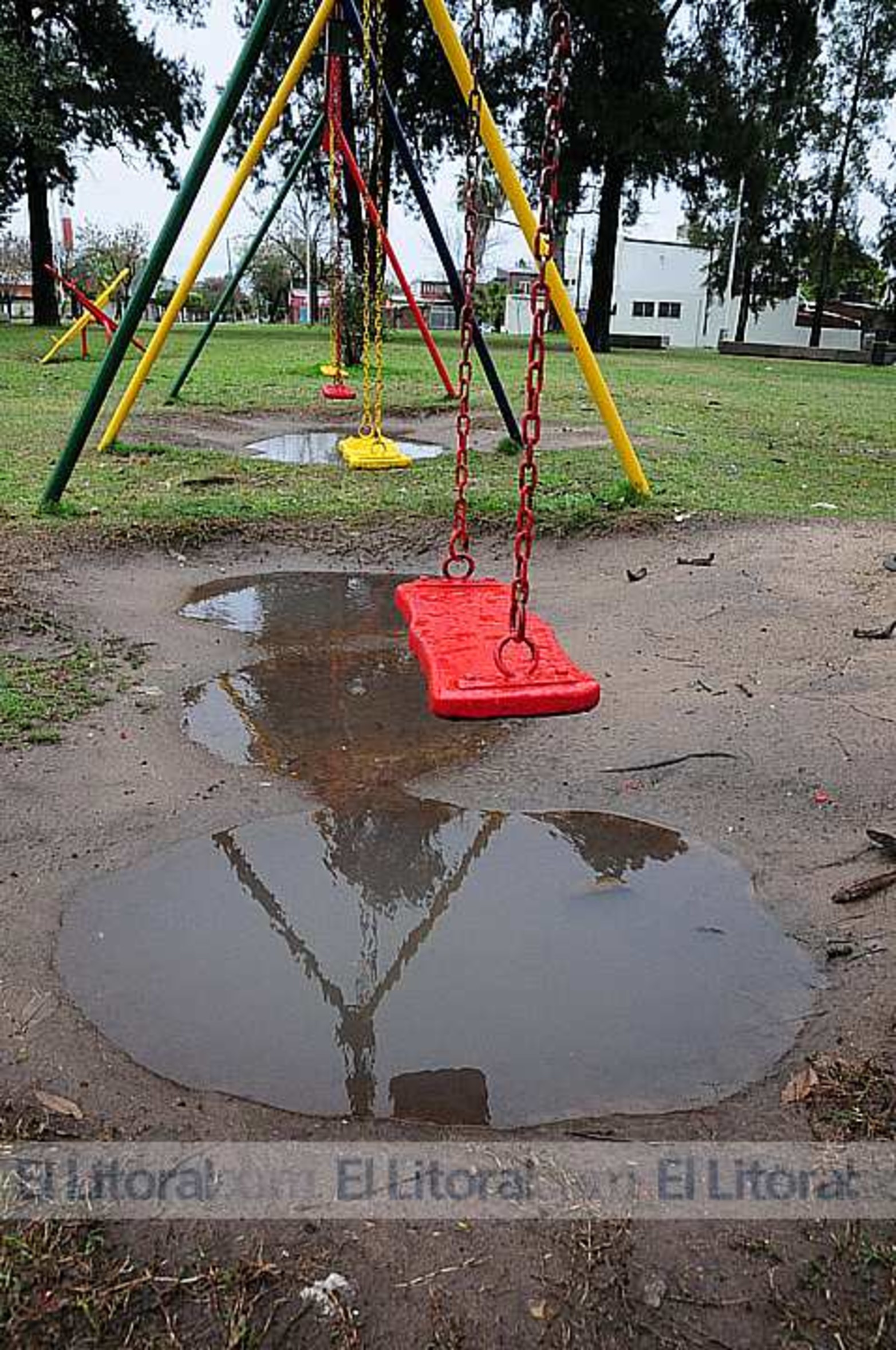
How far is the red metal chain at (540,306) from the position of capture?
7.67 ft

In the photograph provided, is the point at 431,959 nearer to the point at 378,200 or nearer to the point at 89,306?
the point at 378,200

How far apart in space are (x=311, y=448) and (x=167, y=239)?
128 inches

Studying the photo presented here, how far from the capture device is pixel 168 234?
20.2ft

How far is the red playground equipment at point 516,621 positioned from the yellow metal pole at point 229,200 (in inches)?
173

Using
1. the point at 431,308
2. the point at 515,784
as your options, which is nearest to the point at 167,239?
the point at 515,784

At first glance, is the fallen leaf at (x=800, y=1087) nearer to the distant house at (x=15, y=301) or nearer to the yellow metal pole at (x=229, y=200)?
the yellow metal pole at (x=229, y=200)

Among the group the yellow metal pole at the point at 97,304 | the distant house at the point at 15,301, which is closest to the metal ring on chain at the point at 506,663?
the yellow metal pole at the point at 97,304

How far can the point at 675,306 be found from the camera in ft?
159

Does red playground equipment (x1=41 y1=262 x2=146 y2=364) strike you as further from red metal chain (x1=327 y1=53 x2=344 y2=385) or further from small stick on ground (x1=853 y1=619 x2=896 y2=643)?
small stick on ground (x1=853 y1=619 x2=896 y2=643)

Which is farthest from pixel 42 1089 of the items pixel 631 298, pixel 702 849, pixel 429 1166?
pixel 631 298

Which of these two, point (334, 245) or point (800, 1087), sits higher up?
point (334, 245)

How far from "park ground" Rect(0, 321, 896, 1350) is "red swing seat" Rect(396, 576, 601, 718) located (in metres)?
0.58

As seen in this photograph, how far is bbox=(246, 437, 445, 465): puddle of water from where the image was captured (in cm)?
873

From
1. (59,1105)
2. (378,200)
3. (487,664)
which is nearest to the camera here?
(59,1105)
